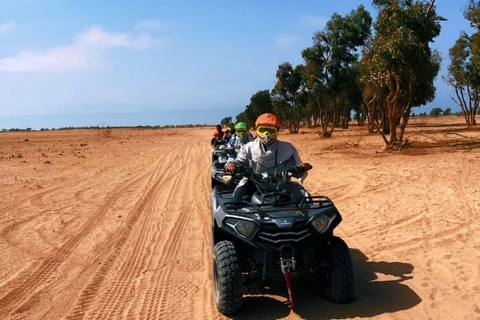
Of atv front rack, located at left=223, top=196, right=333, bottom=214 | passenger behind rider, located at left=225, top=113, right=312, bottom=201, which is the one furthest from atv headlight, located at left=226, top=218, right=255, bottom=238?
passenger behind rider, located at left=225, top=113, right=312, bottom=201

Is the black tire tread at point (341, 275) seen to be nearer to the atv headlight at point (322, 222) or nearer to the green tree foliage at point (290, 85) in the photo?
the atv headlight at point (322, 222)

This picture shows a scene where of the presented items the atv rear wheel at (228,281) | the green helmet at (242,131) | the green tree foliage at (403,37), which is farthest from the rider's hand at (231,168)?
the green tree foliage at (403,37)

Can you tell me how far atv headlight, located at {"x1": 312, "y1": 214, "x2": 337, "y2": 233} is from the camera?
13.5ft

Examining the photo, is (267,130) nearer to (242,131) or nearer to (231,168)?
(231,168)

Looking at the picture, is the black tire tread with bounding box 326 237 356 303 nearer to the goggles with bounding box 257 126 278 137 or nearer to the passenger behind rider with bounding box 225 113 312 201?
the passenger behind rider with bounding box 225 113 312 201

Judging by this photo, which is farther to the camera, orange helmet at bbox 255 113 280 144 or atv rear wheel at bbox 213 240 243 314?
orange helmet at bbox 255 113 280 144

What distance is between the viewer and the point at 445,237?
6.58 m

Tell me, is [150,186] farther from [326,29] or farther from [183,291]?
[326,29]

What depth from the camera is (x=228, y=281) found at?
4066 millimetres

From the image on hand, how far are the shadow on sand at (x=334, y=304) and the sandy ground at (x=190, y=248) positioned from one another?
13 mm

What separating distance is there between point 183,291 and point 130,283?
2.63 ft

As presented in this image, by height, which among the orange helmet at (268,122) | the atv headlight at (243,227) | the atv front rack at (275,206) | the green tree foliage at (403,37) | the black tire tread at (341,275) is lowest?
the black tire tread at (341,275)

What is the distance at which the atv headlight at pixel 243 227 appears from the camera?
407cm

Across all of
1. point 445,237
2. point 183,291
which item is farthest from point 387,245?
point 183,291
